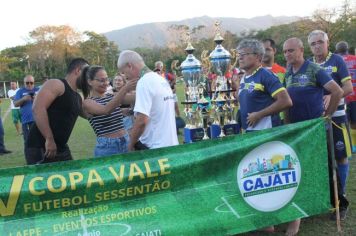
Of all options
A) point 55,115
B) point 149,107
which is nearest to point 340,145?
point 149,107

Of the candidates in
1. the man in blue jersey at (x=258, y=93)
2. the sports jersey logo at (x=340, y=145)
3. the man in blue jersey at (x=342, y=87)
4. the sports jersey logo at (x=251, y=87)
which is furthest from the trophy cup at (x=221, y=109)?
the sports jersey logo at (x=340, y=145)

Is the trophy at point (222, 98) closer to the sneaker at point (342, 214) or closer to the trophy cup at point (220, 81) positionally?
the trophy cup at point (220, 81)

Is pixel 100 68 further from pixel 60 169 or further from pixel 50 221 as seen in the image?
pixel 50 221

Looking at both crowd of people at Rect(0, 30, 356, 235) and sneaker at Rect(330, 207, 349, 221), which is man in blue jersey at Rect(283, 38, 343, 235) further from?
sneaker at Rect(330, 207, 349, 221)

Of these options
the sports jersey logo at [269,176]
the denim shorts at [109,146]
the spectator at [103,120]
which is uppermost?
the spectator at [103,120]

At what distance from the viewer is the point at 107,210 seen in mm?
3178

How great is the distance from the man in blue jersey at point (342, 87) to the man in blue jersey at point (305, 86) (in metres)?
0.38

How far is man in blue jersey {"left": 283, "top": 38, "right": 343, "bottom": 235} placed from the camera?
13.3ft

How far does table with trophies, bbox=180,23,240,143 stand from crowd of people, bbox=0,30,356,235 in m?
0.77

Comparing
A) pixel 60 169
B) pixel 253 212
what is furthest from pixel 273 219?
pixel 60 169

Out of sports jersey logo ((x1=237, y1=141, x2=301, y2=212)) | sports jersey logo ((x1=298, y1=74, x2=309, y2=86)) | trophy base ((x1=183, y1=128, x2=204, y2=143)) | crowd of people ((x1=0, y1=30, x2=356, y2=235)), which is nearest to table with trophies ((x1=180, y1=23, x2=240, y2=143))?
trophy base ((x1=183, y1=128, x2=204, y2=143))

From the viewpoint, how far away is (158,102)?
3.71m

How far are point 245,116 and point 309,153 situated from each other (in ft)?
2.26

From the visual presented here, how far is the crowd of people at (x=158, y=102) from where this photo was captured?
3755 millimetres
